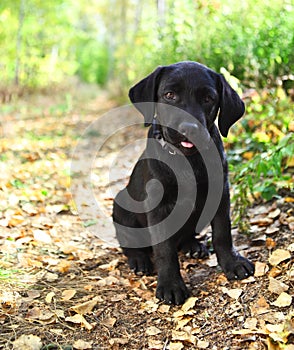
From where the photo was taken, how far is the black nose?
2.85 m

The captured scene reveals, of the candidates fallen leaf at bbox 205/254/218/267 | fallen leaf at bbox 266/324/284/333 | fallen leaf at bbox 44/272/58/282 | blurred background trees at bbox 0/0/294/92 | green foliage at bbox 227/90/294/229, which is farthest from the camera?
blurred background trees at bbox 0/0/294/92

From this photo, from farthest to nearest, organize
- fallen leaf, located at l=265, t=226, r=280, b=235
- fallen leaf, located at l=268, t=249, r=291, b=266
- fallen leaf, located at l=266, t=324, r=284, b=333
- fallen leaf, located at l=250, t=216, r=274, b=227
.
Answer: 1. fallen leaf, located at l=250, t=216, r=274, b=227
2. fallen leaf, located at l=265, t=226, r=280, b=235
3. fallen leaf, located at l=268, t=249, r=291, b=266
4. fallen leaf, located at l=266, t=324, r=284, b=333

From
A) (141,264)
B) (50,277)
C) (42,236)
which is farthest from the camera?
(42,236)

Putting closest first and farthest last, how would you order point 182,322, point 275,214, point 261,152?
1. point 182,322
2. point 275,214
3. point 261,152

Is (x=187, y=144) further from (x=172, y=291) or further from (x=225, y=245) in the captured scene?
(x=172, y=291)

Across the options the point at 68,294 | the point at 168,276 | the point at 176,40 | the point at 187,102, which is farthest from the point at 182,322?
the point at 176,40

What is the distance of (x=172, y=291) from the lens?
3.09m

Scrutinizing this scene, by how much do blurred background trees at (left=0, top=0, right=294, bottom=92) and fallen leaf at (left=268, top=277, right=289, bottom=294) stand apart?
9.55 feet

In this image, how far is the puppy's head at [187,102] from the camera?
115 inches

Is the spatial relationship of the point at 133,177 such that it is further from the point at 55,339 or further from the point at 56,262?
the point at 55,339

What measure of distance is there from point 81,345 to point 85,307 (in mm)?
400

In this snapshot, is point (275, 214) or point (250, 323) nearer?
point (250, 323)

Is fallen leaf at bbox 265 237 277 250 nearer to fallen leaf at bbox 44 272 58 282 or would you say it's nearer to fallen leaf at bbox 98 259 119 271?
fallen leaf at bbox 98 259 119 271

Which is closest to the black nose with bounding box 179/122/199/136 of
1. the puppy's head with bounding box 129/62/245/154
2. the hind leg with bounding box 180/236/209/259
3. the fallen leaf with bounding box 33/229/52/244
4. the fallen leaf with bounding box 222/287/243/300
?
the puppy's head with bounding box 129/62/245/154
